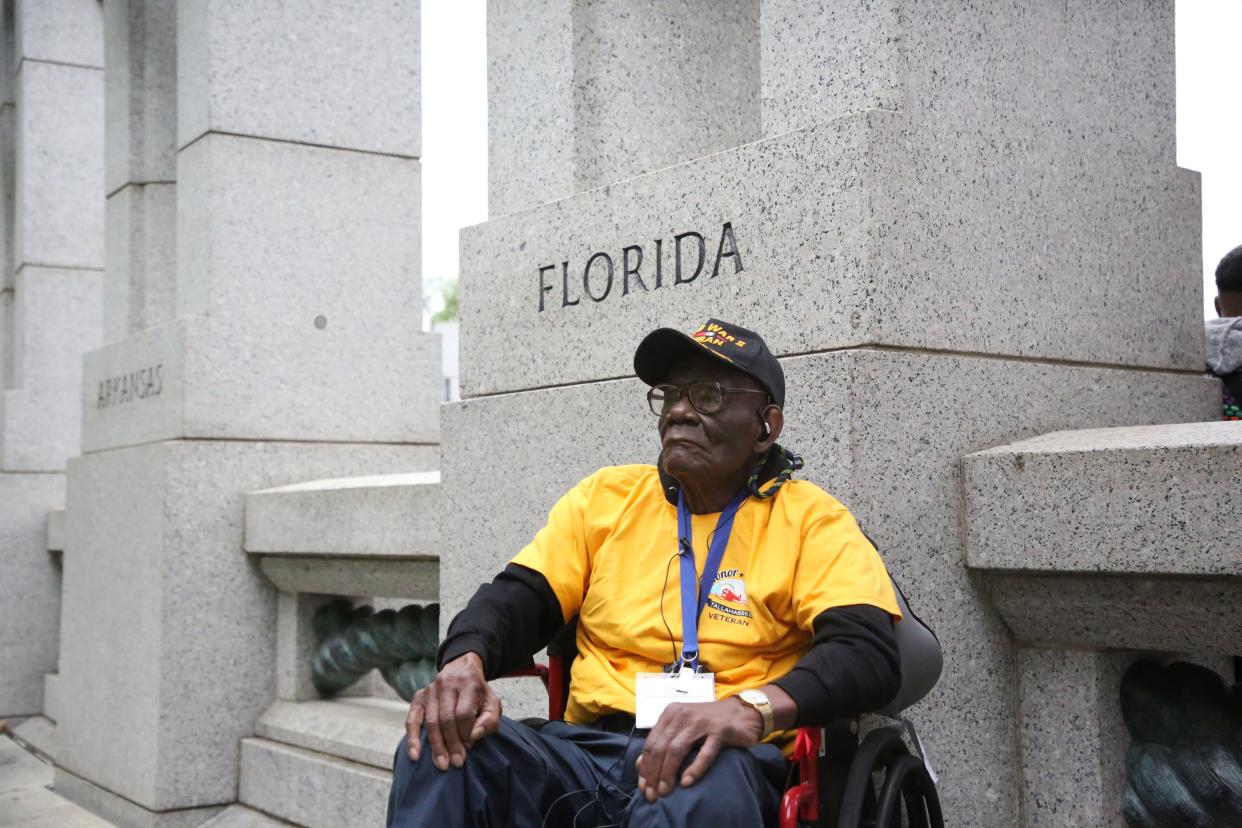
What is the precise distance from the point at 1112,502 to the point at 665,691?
3.64 feet

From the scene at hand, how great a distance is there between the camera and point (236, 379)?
6625mm

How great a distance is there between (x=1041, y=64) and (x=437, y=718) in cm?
240

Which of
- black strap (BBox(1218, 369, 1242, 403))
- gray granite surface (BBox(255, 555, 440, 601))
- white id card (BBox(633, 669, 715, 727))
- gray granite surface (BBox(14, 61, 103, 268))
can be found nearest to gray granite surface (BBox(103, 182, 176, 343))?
gray granite surface (BBox(255, 555, 440, 601))

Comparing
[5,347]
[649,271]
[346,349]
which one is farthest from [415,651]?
[5,347]

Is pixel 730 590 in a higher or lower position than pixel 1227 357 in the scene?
lower

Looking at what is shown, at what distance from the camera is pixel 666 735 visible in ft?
8.62

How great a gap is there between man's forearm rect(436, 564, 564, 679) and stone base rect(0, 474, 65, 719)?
739 centimetres

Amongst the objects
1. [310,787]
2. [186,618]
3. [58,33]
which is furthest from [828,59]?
[58,33]

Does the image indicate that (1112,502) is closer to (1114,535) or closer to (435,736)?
(1114,535)

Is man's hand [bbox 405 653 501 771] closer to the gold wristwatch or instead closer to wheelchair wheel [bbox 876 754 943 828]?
the gold wristwatch

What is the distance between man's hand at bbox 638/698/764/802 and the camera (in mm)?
2604

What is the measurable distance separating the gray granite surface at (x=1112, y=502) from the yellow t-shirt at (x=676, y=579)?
594 mm

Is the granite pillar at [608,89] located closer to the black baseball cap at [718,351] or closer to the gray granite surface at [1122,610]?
the black baseball cap at [718,351]

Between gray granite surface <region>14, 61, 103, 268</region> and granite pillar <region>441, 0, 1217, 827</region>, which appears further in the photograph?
gray granite surface <region>14, 61, 103, 268</region>
